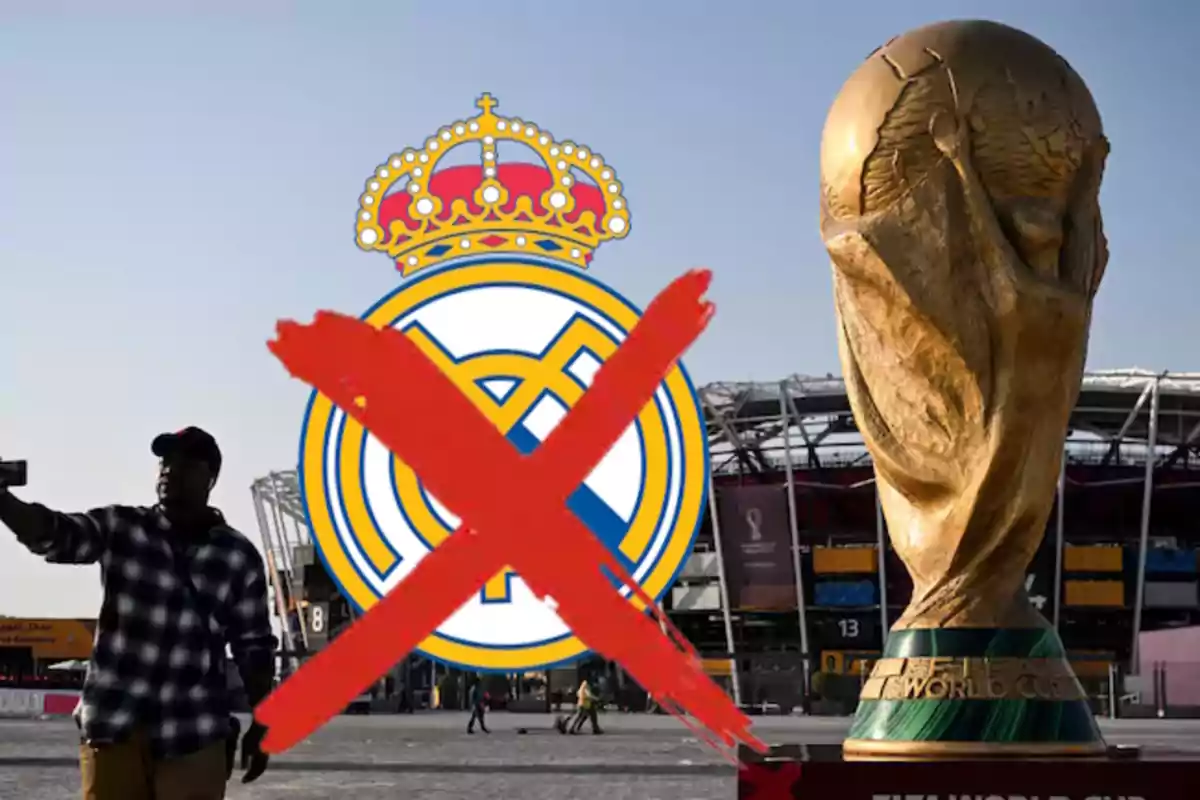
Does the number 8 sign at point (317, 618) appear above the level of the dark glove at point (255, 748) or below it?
below

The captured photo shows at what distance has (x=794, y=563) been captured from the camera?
5462 centimetres

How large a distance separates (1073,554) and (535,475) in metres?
50.8

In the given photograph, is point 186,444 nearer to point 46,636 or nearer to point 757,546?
point 757,546

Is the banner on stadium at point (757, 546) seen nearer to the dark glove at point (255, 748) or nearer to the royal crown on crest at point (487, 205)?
the royal crown on crest at point (487, 205)

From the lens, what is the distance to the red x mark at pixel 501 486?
25.2ft

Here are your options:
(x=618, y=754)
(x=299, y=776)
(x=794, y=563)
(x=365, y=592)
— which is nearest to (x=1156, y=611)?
(x=794, y=563)

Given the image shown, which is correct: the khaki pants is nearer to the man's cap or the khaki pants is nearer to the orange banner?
the man's cap

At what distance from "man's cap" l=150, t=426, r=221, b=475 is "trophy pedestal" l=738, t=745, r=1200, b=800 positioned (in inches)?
101

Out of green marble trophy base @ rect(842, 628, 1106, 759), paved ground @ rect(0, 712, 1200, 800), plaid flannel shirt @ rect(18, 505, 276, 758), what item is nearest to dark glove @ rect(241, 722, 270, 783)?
plaid flannel shirt @ rect(18, 505, 276, 758)

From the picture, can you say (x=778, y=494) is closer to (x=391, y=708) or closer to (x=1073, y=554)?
(x=1073, y=554)

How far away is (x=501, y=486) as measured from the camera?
8.35 m

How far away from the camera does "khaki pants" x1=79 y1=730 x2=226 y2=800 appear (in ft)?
15.5

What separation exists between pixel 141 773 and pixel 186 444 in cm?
109

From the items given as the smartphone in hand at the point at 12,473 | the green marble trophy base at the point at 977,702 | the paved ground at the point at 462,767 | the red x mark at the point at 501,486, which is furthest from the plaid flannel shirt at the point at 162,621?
the paved ground at the point at 462,767
